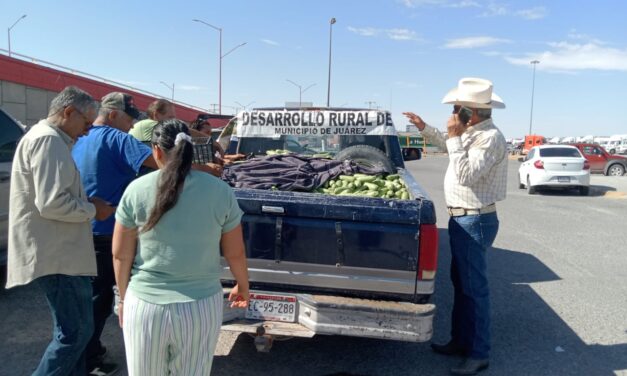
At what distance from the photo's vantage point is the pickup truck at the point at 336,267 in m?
3.31

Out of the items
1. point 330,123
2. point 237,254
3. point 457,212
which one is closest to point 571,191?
point 330,123

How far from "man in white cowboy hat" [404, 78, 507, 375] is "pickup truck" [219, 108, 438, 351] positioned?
1.84ft

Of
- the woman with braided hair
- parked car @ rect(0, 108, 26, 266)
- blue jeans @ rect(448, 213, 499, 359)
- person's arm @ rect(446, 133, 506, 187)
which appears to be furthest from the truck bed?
parked car @ rect(0, 108, 26, 266)

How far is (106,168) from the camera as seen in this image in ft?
11.4

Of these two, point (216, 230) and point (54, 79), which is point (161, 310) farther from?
point (54, 79)

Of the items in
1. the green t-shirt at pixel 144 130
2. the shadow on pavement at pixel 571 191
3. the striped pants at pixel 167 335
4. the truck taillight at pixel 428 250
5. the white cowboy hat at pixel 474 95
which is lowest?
the shadow on pavement at pixel 571 191

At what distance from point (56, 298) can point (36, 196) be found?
0.58 metres

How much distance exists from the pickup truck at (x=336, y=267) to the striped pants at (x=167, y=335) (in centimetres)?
102

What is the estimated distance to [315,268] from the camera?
11.5 feet

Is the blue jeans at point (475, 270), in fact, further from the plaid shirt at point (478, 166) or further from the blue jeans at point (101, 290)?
the blue jeans at point (101, 290)

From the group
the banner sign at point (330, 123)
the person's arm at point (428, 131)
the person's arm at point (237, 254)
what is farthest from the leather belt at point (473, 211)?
the person's arm at point (237, 254)

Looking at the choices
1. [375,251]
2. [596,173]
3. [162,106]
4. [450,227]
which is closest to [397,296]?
[375,251]

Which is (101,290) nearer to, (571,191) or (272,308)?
(272,308)

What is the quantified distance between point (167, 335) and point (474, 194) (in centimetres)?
260
